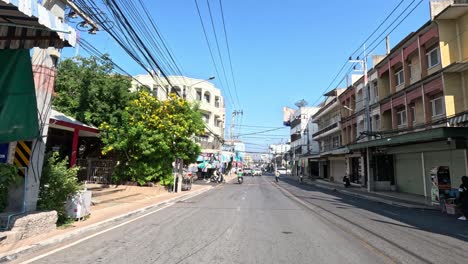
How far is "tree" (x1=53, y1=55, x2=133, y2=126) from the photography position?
22.6m

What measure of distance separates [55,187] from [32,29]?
4.50 meters

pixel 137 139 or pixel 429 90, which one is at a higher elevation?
pixel 429 90

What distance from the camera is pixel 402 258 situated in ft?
24.2

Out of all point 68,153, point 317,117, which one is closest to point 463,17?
point 68,153

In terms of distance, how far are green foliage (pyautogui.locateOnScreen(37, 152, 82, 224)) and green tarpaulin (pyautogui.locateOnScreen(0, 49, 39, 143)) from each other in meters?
2.14

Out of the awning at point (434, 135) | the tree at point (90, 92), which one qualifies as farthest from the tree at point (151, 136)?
the awning at point (434, 135)

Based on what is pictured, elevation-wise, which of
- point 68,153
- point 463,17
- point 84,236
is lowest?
point 84,236

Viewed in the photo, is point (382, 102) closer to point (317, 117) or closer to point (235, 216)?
point (235, 216)

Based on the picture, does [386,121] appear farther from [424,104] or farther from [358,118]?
[424,104]

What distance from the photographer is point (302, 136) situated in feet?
269

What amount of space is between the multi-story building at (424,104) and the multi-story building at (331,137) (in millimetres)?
10169

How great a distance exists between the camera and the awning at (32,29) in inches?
279

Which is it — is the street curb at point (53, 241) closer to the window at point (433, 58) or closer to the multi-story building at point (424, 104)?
the multi-story building at point (424, 104)

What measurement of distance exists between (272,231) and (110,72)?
18.5 metres
